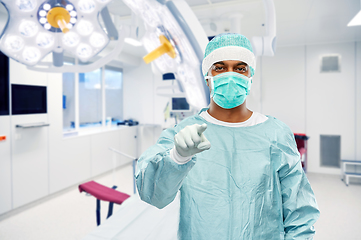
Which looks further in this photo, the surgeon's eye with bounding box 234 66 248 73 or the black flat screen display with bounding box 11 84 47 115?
the black flat screen display with bounding box 11 84 47 115

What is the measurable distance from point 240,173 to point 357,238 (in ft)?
8.05

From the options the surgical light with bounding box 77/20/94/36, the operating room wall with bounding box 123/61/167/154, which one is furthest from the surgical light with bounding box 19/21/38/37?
the operating room wall with bounding box 123/61/167/154

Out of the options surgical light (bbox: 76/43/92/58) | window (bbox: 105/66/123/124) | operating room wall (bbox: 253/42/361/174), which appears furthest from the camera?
window (bbox: 105/66/123/124)

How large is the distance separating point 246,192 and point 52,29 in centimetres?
132

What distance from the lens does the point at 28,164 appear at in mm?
2887

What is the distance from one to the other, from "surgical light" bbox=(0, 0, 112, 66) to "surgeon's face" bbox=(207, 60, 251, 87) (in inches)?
29.4

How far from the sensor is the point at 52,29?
132 centimetres

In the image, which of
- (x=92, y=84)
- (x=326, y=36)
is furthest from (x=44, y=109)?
(x=326, y=36)

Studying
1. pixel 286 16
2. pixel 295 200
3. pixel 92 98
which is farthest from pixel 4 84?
pixel 286 16

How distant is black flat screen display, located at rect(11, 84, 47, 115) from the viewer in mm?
2732

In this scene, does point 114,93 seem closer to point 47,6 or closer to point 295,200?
point 47,6

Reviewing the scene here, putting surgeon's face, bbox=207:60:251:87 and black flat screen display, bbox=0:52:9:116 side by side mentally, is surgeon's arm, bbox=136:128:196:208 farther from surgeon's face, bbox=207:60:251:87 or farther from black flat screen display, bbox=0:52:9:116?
black flat screen display, bbox=0:52:9:116

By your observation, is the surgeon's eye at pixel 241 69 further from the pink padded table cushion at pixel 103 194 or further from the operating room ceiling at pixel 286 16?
the pink padded table cushion at pixel 103 194

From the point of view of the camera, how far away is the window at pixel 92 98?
414cm
